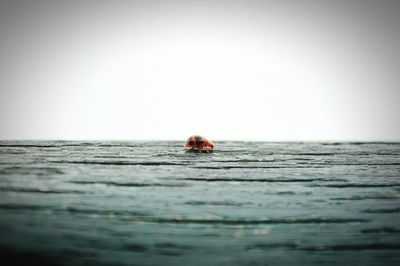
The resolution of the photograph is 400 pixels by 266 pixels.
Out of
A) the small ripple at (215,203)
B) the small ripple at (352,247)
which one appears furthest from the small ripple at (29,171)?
the small ripple at (352,247)

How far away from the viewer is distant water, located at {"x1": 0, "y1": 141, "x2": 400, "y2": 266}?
119 centimetres

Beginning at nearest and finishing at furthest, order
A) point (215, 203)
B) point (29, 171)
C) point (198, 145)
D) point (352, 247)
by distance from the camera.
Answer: point (352, 247)
point (215, 203)
point (29, 171)
point (198, 145)

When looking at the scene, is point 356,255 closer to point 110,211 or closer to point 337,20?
point 110,211

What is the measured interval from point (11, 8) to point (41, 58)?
1705 inches

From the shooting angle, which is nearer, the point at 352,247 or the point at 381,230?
the point at 352,247

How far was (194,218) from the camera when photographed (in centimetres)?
149

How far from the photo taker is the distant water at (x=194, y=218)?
1190mm

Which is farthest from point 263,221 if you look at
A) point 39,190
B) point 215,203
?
point 39,190

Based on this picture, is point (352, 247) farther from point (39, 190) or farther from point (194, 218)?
point (39, 190)

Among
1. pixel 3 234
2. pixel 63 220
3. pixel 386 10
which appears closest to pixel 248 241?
pixel 63 220

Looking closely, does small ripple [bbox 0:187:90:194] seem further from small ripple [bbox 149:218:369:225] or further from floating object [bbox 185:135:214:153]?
floating object [bbox 185:135:214:153]

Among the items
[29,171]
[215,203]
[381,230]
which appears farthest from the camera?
[29,171]

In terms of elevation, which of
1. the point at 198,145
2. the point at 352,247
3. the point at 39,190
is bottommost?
the point at 352,247

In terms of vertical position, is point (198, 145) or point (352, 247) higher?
point (198, 145)
